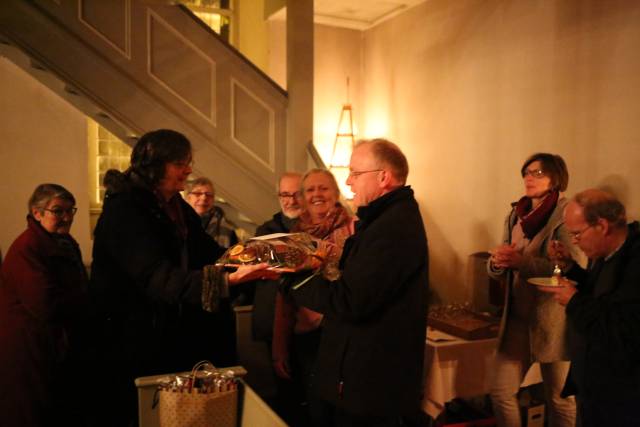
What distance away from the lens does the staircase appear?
4242 mm

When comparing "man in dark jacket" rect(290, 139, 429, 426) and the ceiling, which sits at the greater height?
the ceiling

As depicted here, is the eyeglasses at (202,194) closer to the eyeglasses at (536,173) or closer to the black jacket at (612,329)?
the eyeglasses at (536,173)

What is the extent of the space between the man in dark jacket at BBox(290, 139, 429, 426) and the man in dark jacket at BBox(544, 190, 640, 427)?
63 cm

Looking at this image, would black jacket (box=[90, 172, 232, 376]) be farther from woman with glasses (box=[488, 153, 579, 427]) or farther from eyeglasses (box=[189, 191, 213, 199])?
eyeglasses (box=[189, 191, 213, 199])

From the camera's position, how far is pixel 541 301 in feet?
9.73

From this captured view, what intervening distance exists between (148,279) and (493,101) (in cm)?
382

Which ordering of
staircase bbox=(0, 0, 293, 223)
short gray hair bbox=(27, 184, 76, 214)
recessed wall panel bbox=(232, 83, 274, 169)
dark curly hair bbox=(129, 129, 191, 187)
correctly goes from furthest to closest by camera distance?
recessed wall panel bbox=(232, 83, 274, 169) → staircase bbox=(0, 0, 293, 223) → short gray hair bbox=(27, 184, 76, 214) → dark curly hair bbox=(129, 129, 191, 187)

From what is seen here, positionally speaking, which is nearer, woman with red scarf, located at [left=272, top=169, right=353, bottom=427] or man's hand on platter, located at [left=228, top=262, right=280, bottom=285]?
man's hand on platter, located at [left=228, top=262, right=280, bottom=285]

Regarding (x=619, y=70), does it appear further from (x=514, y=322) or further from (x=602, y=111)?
(x=514, y=322)

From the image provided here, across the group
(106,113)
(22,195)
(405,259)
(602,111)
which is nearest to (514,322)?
(405,259)

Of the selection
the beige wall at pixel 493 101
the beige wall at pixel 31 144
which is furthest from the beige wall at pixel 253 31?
the beige wall at pixel 31 144

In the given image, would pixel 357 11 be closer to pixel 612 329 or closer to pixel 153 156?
pixel 153 156

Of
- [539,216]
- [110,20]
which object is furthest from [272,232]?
[110,20]

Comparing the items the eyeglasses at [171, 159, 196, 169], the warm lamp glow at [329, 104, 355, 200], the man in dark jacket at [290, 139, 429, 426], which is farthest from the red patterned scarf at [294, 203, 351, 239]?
the warm lamp glow at [329, 104, 355, 200]
